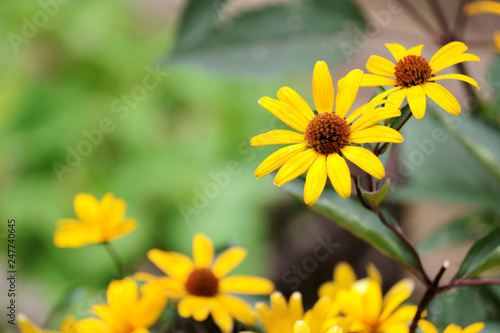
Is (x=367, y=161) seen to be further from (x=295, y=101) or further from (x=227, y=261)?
(x=227, y=261)

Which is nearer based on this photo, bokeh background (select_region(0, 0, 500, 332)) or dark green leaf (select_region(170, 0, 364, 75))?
dark green leaf (select_region(170, 0, 364, 75))

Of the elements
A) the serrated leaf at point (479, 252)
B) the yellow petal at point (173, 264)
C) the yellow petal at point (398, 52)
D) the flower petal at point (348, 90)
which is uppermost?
the yellow petal at point (398, 52)

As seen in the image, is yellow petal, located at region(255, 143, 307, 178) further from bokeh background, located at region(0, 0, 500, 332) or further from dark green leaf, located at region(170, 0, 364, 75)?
bokeh background, located at region(0, 0, 500, 332)

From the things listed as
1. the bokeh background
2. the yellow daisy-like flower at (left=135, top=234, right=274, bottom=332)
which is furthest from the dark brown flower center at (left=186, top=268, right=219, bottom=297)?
the bokeh background

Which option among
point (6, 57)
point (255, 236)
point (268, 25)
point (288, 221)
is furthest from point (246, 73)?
point (6, 57)

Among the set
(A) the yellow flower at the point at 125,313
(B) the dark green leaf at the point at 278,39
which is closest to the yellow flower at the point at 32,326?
(A) the yellow flower at the point at 125,313

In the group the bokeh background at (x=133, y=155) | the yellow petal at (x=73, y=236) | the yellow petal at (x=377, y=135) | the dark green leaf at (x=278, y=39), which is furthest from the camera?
the bokeh background at (x=133, y=155)

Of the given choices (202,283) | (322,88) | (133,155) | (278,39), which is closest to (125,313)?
(202,283)

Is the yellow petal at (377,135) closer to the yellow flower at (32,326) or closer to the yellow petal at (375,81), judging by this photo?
the yellow petal at (375,81)
